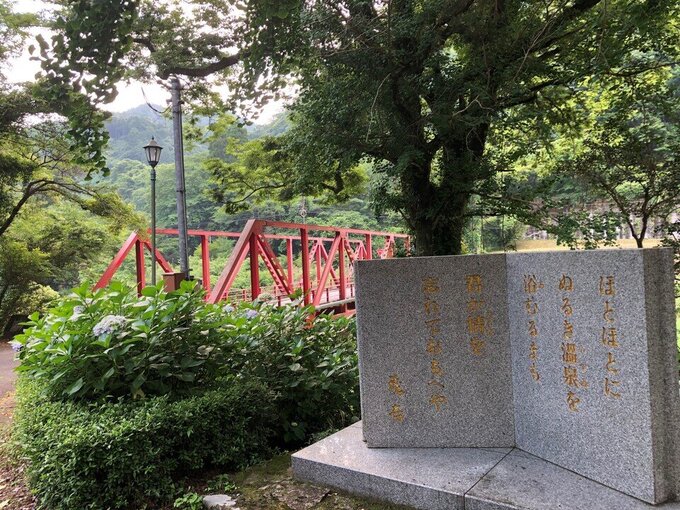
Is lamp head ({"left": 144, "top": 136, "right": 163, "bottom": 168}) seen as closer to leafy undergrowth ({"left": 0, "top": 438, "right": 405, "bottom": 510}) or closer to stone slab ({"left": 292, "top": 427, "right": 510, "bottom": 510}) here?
leafy undergrowth ({"left": 0, "top": 438, "right": 405, "bottom": 510})

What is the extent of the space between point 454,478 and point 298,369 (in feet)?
3.93

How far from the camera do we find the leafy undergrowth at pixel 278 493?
219 cm

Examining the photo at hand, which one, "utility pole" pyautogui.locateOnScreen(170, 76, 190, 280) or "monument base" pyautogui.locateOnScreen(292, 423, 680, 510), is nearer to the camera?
"monument base" pyautogui.locateOnScreen(292, 423, 680, 510)

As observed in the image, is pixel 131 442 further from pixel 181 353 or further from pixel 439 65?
pixel 439 65

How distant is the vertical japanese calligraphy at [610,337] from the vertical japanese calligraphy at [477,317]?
636 mm

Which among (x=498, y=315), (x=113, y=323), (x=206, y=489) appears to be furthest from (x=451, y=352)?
(x=113, y=323)

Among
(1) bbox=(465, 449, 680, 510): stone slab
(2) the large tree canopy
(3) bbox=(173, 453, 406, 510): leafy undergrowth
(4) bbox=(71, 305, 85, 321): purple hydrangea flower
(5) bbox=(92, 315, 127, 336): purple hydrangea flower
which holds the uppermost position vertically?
(2) the large tree canopy

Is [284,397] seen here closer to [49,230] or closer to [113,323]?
[113,323]

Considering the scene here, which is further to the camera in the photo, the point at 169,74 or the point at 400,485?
the point at 169,74

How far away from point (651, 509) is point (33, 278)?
12378mm

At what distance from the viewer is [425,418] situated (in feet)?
8.52

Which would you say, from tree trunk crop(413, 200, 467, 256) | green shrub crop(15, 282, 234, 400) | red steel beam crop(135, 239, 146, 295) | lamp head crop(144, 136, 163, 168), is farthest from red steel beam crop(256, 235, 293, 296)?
lamp head crop(144, 136, 163, 168)

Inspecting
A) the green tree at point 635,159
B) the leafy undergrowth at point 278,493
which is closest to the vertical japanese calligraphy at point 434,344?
the leafy undergrowth at point 278,493

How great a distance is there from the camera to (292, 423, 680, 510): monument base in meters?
1.95
